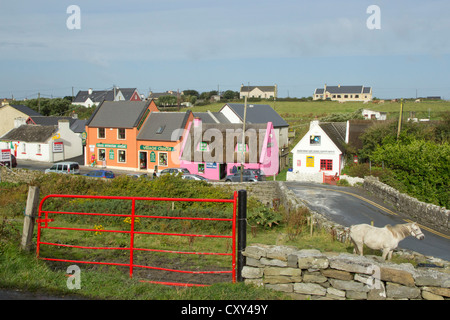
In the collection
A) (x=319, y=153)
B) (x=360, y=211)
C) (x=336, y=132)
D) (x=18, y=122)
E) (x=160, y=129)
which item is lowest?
(x=360, y=211)

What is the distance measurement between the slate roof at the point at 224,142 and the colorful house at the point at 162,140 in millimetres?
1291

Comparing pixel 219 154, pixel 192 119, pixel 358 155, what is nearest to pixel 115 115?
pixel 192 119

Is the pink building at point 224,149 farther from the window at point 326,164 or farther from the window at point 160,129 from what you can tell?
the window at point 326,164

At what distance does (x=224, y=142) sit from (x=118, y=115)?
15707 millimetres

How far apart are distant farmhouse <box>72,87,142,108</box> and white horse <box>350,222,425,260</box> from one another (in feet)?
305

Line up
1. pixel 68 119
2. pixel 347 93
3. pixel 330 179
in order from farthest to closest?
pixel 347 93 → pixel 68 119 → pixel 330 179

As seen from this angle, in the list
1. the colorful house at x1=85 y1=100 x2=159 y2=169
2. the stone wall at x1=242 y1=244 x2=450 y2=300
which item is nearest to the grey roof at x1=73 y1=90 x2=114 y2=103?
the colorful house at x1=85 y1=100 x2=159 y2=169

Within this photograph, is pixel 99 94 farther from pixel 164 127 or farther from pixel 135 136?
pixel 164 127

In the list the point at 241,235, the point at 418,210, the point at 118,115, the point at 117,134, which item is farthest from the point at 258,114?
the point at 241,235

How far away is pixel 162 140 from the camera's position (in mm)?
46188

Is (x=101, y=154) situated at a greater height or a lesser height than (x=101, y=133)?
lesser

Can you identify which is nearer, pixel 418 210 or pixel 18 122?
pixel 418 210

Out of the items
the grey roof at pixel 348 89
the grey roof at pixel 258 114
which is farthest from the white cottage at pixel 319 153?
the grey roof at pixel 348 89
